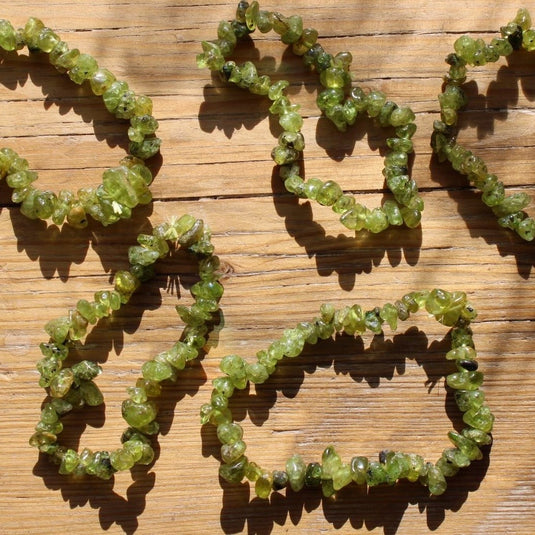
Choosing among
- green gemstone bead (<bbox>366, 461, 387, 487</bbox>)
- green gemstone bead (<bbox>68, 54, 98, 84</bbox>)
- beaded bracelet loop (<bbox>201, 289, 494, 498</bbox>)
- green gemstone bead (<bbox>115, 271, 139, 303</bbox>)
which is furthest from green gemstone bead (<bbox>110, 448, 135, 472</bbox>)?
green gemstone bead (<bbox>68, 54, 98, 84</bbox>)

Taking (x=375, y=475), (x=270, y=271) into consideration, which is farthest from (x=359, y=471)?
(x=270, y=271)

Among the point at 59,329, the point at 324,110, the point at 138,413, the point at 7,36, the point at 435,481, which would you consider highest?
the point at 7,36

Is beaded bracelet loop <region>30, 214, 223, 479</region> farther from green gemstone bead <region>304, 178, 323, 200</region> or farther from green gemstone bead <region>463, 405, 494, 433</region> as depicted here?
green gemstone bead <region>463, 405, 494, 433</region>

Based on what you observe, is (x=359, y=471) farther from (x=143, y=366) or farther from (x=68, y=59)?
(x=68, y=59)

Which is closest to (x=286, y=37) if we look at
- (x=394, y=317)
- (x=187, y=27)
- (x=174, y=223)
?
(x=187, y=27)

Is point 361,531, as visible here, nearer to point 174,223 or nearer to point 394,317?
point 394,317

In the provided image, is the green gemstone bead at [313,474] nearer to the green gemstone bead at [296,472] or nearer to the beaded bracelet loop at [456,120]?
the green gemstone bead at [296,472]
